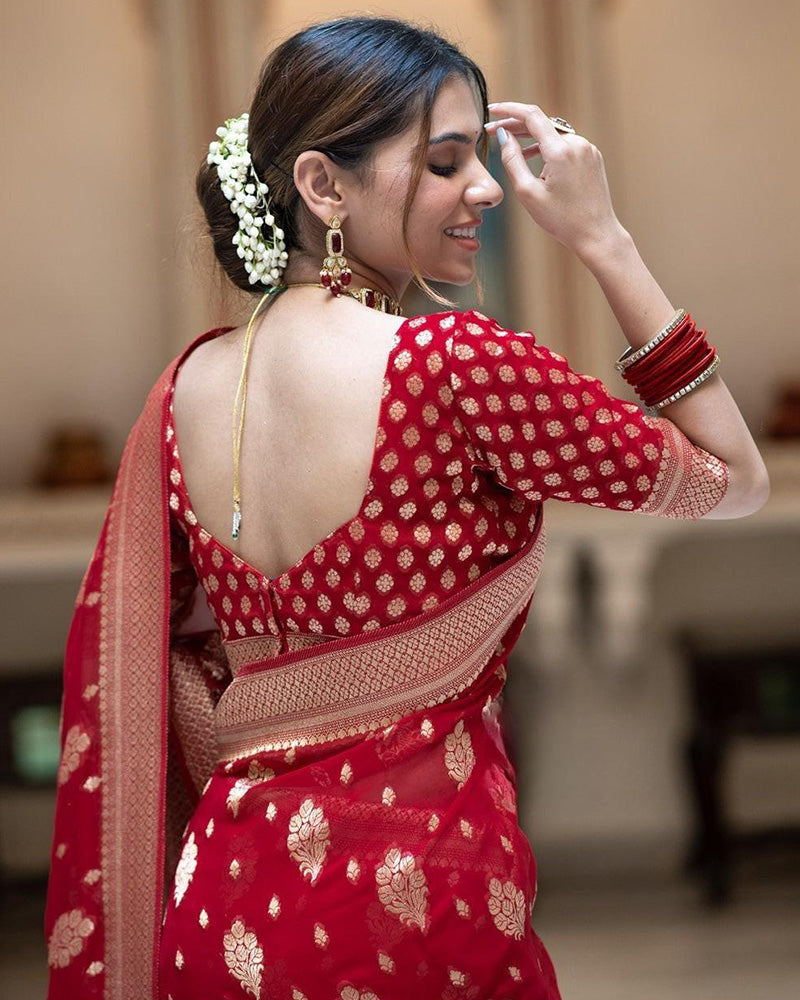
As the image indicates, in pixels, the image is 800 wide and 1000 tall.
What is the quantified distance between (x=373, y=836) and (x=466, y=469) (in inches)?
13.6

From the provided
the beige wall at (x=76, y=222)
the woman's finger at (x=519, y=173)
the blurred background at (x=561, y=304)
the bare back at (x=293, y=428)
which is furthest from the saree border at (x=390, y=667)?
the beige wall at (x=76, y=222)

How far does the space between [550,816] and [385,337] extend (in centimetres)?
385

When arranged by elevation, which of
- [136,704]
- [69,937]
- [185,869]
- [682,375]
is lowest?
[69,937]

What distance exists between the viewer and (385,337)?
4.18 feet

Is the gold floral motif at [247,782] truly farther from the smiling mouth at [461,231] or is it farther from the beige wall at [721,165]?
the beige wall at [721,165]

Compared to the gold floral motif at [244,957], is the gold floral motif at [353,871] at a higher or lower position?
higher

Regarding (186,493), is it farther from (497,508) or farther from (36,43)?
(36,43)

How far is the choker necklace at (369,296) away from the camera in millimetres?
1359

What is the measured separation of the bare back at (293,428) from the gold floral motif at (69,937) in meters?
0.43

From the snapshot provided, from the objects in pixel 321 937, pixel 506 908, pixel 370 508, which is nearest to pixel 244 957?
pixel 321 937

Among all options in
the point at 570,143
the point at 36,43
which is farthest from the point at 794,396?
the point at 570,143

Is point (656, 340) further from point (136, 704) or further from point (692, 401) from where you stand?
point (136, 704)

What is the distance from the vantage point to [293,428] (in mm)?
1312

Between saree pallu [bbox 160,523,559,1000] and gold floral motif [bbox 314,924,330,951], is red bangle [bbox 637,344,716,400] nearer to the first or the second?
saree pallu [bbox 160,523,559,1000]
